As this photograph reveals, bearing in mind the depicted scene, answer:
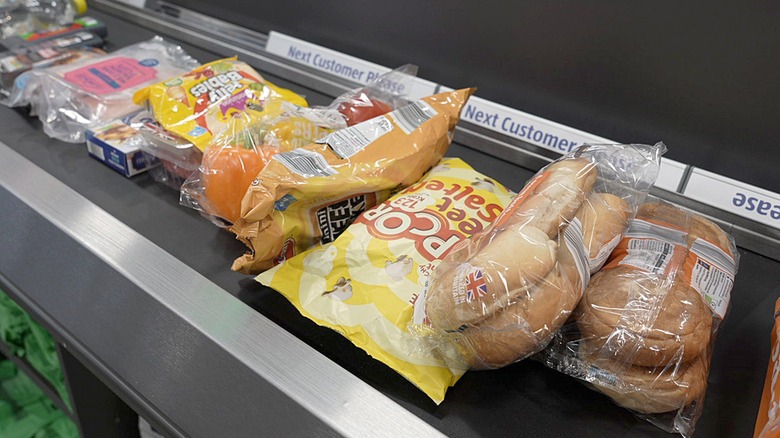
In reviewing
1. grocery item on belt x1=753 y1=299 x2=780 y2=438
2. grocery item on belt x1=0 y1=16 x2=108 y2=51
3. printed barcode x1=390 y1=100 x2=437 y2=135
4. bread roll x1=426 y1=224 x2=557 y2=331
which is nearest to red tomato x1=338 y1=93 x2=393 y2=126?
printed barcode x1=390 y1=100 x2=437 y2=135

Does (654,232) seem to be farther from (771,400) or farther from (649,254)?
(771,400)

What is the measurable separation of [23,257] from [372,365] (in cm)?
66

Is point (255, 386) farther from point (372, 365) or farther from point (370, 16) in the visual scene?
point (370, 16)

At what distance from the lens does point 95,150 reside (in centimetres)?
127

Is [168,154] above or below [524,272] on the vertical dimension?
below

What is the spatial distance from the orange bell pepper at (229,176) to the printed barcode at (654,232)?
0.55 meters

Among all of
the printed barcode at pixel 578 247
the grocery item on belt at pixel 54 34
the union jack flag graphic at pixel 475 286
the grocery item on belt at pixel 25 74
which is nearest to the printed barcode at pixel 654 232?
the printed barcode at pixel 578 247

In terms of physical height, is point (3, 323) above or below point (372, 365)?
below

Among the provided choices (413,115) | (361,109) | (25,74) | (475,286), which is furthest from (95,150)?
(475,286)

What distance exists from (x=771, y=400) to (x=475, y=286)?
1.25 ft

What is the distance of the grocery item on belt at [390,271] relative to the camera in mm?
812

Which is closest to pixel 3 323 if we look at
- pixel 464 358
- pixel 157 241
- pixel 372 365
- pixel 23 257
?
pixel 23 257

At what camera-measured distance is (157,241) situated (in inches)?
42.5

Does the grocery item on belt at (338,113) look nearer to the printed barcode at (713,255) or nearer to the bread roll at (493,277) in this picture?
the bread roll at (493,277)
